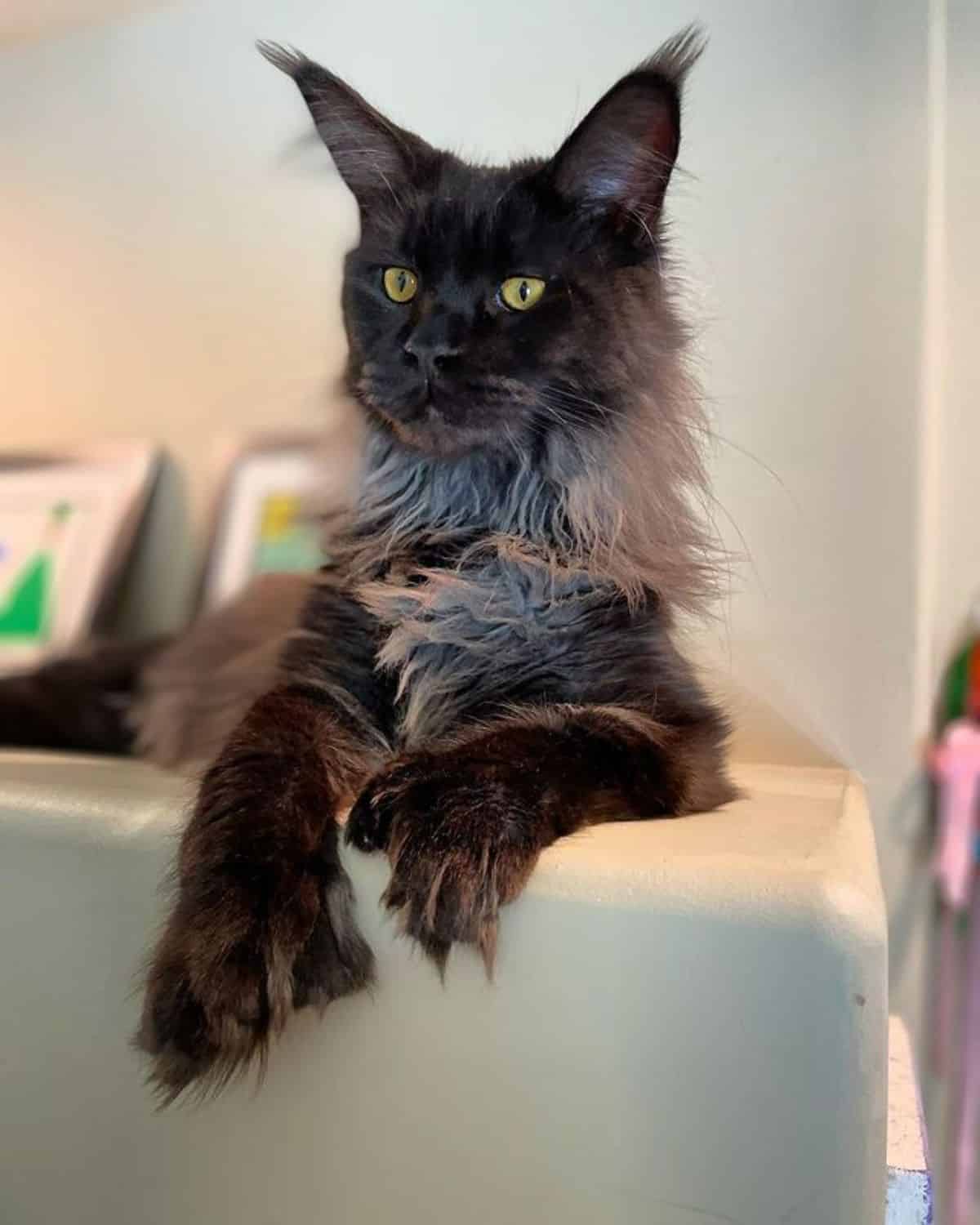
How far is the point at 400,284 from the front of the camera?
3.27 ft

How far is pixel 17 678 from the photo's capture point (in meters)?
1.16

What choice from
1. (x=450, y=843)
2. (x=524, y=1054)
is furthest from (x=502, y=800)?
(x=524, y=1054)

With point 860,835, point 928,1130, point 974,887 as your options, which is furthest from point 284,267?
point 928,1130

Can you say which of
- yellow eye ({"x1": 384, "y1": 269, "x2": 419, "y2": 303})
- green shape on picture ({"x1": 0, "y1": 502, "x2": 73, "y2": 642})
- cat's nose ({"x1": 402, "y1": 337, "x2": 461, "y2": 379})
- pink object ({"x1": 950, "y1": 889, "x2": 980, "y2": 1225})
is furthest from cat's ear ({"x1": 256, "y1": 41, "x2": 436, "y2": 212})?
pink object ({"x1": 950, "y1": 889, "x2": 980, "y2": 1225})

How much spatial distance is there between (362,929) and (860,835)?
413mm

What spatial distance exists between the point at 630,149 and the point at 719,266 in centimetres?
25

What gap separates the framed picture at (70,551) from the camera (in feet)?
3.68

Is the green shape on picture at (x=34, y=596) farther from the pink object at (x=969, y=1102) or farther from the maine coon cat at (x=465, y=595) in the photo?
the pink object at (x=969, y=1102)

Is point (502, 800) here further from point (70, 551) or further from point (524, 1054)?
point (70, 551)

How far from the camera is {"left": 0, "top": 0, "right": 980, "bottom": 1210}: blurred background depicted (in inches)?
44.0

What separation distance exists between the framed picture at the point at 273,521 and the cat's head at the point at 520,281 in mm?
142

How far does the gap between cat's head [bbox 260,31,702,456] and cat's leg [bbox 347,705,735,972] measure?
0.99ft

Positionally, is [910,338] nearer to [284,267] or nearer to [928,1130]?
[284,267]

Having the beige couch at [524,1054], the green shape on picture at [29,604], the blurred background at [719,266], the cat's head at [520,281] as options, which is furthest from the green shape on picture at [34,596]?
the cat's head at [520,281]
